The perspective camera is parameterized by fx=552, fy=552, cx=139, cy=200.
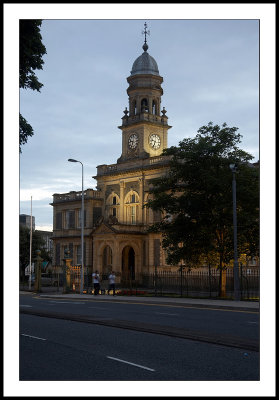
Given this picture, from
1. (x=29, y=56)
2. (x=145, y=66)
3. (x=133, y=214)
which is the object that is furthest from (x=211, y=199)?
(x=145, y=66)

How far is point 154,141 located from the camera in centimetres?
6150

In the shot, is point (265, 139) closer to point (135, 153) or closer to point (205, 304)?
point (205, 304)

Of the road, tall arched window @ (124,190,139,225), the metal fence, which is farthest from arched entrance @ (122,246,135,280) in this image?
the road

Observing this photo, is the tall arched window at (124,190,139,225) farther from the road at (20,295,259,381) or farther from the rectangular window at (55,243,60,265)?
the road at (20,295,259,381)

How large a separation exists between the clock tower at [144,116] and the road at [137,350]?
43473 mm

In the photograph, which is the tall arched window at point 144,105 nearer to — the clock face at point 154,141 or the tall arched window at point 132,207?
the clock face at point 154,141

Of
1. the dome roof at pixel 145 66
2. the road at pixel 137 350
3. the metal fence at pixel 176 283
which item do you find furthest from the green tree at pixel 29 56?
the dome roof at pixel 145 66

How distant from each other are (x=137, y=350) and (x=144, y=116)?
5062 centimetres

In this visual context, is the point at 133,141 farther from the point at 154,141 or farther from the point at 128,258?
the point at 128,258

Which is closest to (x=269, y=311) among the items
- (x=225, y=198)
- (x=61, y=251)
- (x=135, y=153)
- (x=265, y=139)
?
(x=265, y=139)

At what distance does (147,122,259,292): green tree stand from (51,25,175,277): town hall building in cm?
2027

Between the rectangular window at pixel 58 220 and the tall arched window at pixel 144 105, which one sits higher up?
the tall arched window at pixel 144 105

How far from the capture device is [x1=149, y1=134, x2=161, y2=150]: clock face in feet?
201

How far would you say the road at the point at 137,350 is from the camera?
360 inches
